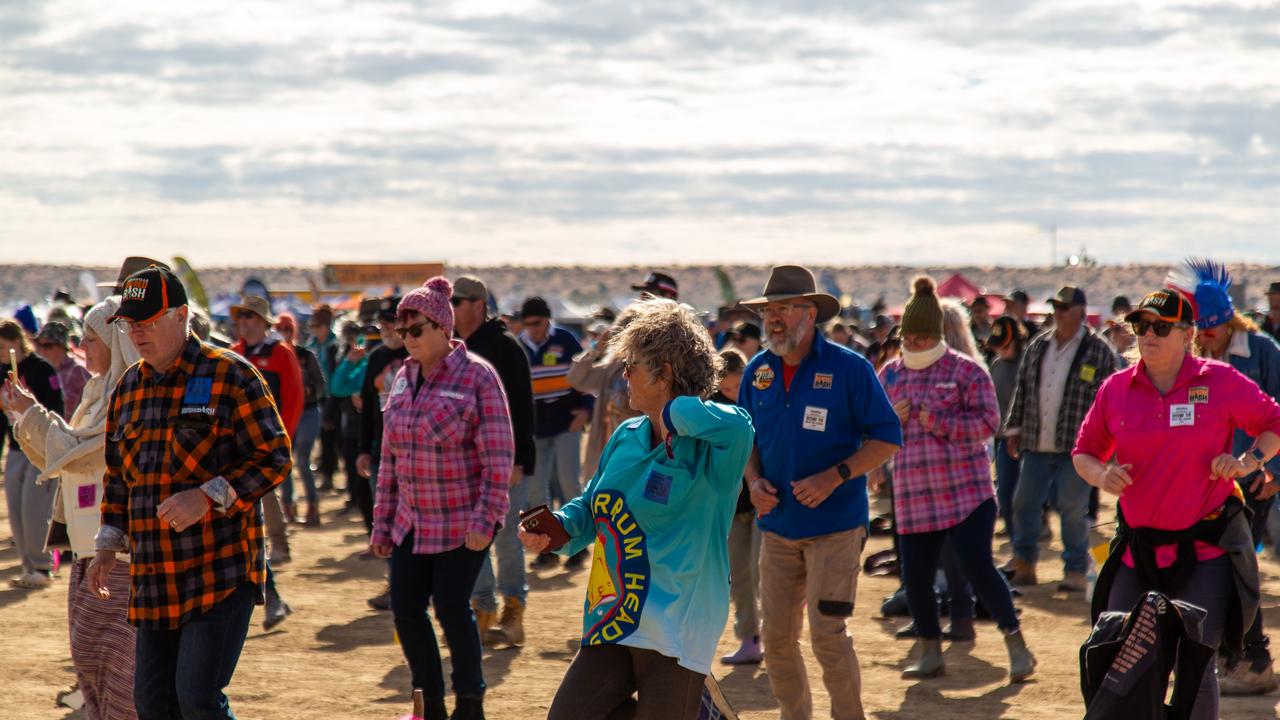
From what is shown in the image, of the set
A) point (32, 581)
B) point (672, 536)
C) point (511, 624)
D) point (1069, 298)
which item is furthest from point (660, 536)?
point (32, 581)

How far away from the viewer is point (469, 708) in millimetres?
6391

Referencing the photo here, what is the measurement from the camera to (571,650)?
8.66 m

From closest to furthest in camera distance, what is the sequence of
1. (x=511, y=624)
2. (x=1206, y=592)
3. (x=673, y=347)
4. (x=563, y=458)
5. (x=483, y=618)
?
(x=673, y=347)
(x=1206, y=592)
(x=483, y=618)
(x=511, y=624)
(x=563, y=458)

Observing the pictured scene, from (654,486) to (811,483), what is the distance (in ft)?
6.34

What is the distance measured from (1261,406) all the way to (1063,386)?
4.84 meters

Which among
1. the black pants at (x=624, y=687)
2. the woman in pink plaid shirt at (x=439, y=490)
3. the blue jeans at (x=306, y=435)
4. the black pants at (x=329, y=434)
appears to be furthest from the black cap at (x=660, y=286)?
the black pants at (x=329, y=434)

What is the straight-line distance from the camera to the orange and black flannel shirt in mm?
4805

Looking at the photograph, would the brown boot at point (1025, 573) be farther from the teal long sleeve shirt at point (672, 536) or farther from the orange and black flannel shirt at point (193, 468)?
the orange and black flannel shirt at point (193, 468)

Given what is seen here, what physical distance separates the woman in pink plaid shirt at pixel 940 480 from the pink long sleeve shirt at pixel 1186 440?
2053 mm

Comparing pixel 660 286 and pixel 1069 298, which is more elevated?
pixel 660 286

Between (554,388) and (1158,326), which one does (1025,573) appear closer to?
(554,388)

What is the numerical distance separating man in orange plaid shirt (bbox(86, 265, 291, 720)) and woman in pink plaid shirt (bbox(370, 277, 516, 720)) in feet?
4.61

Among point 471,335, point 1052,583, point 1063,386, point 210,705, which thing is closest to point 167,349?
point 210,705

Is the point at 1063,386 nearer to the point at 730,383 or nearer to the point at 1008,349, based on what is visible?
the point at 1008,349
